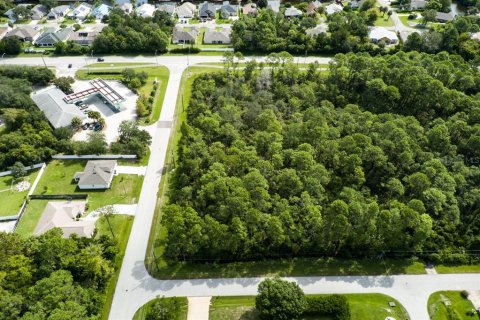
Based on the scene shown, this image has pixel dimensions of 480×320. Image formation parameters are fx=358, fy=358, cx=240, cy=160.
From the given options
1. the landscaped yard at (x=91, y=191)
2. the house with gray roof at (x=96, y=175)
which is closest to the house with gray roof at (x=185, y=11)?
the landscaped yard at (x=91, y=191)

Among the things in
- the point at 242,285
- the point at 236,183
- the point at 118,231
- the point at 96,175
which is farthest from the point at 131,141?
the point at 242,285

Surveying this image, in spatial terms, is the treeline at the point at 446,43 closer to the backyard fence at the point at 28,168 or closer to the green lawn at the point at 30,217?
the backyard fence at the point at 28,168

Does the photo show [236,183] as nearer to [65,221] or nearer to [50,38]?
[65,221]

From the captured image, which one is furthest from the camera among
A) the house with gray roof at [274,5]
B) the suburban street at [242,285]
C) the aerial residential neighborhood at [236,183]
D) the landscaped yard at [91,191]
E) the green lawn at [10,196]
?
the house with gray roof at [274,5]

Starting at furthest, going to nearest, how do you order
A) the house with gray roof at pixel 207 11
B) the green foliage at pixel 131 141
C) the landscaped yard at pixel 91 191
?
the house with gray roof at pixel 207 11 → the green foliage at pixel 131 141 → the landscaped yard at pixel 91 191

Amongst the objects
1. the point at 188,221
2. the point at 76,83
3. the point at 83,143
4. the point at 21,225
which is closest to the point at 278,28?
the point at 76,83

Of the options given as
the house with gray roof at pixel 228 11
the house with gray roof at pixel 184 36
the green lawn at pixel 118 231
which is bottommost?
the green lawn at pixel 118 231

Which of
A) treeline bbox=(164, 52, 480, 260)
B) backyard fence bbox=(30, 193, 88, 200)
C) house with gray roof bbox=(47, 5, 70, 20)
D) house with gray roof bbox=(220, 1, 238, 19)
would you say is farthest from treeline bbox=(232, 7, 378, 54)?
backyard fence bbox=(30, 193, 88, 200)

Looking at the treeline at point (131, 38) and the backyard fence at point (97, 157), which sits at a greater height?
the treeline at point (131, 38)
